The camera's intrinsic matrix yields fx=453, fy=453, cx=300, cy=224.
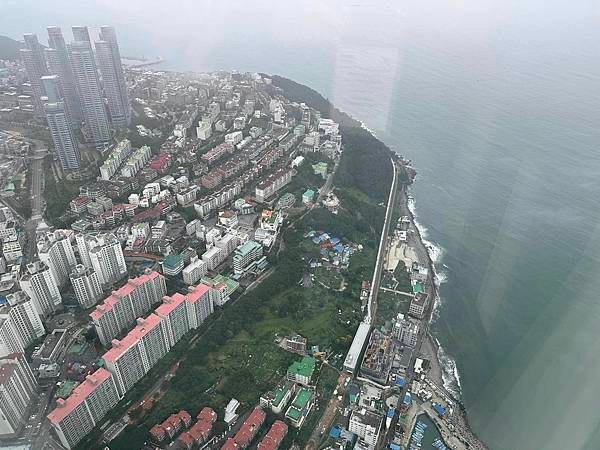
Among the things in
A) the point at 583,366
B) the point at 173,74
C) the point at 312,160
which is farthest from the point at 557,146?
the point at 173,74

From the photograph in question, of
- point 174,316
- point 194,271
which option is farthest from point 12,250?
point 174,316

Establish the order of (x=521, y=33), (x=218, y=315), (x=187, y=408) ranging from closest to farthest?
(x=187, y=408)
(x=218, y=315)
(x=521, y=33)

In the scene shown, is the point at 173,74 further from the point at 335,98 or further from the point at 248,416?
the point at 248,416

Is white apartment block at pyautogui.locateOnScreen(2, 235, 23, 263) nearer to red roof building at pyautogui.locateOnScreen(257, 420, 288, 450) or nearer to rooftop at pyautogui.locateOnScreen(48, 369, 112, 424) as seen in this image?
rooftop at pyautogui.locateOnScreen(48, 369, 112, 424)

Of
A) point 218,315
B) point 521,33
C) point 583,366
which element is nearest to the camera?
point 583,366

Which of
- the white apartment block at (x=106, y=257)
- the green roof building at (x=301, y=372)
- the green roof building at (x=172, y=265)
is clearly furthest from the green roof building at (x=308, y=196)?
the green roof building at (x=301, y=372)
